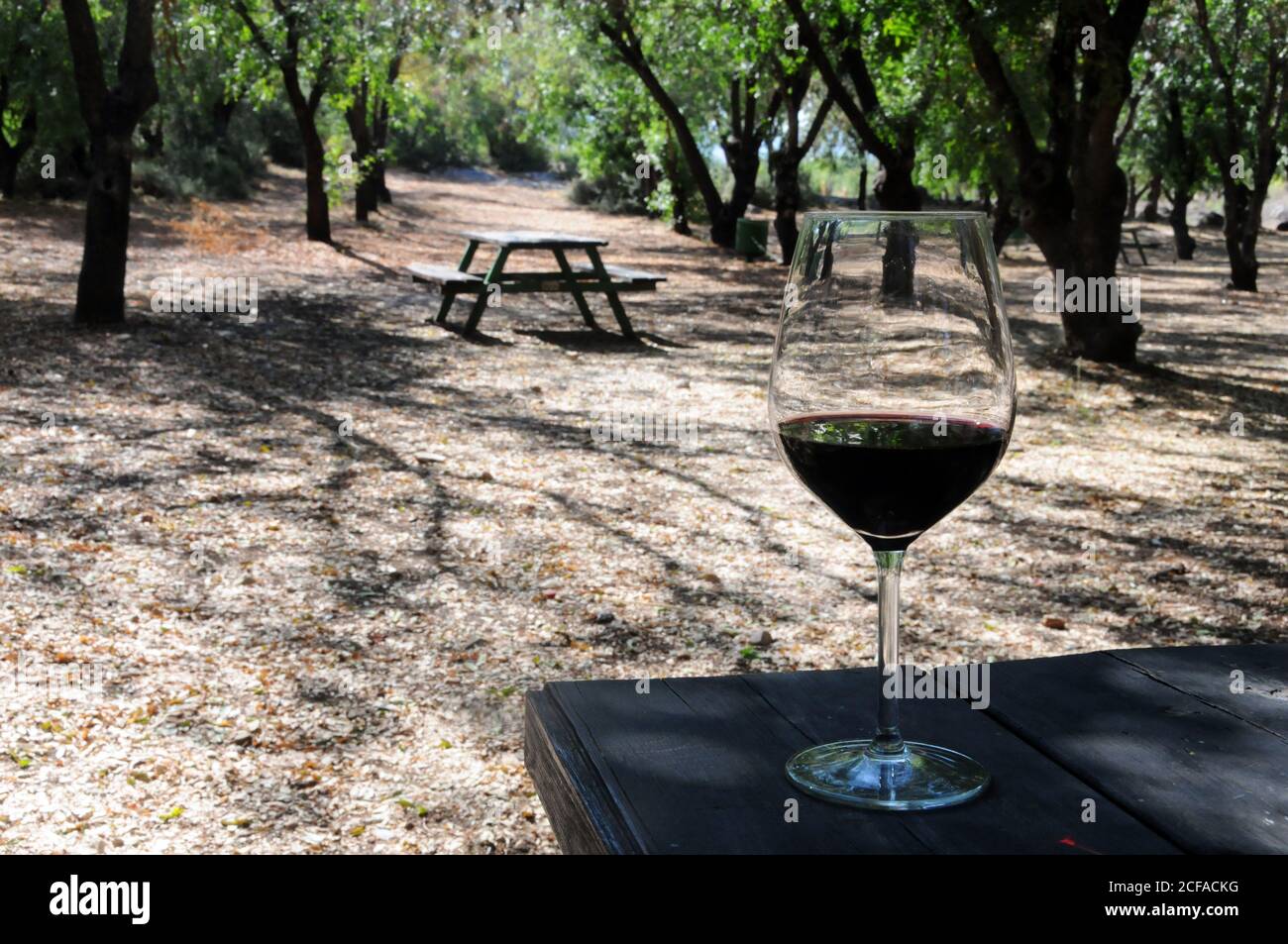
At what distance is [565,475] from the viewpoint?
761cm

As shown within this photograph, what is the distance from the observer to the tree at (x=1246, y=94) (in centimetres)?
1778

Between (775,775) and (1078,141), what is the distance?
10.6m

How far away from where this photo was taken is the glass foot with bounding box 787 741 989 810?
3.89 ft

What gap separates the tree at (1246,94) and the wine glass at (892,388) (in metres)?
17.4

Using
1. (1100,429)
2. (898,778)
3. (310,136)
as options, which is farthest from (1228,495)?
(310,136)

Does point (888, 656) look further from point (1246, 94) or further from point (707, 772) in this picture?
point (1246, 94)

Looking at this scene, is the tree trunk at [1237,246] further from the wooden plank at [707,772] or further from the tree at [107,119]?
the wooden plank at [707,772]

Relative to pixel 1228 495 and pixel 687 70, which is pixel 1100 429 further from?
pixel 687 70

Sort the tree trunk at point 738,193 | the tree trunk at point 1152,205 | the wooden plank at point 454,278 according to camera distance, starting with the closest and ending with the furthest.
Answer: the wooden plank at point 454,278
the tree trunk at point 738,193
the tree trunk at point 1152,205

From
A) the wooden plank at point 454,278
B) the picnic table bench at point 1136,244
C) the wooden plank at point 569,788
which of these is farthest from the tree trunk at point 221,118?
the wooden plank at point 569,788

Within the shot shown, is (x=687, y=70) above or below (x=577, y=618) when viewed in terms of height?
above

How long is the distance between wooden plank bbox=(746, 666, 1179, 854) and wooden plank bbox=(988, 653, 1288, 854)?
3cm

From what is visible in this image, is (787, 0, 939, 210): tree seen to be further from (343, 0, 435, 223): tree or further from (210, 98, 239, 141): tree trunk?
(210, 98, 239, 141): tree trunk
